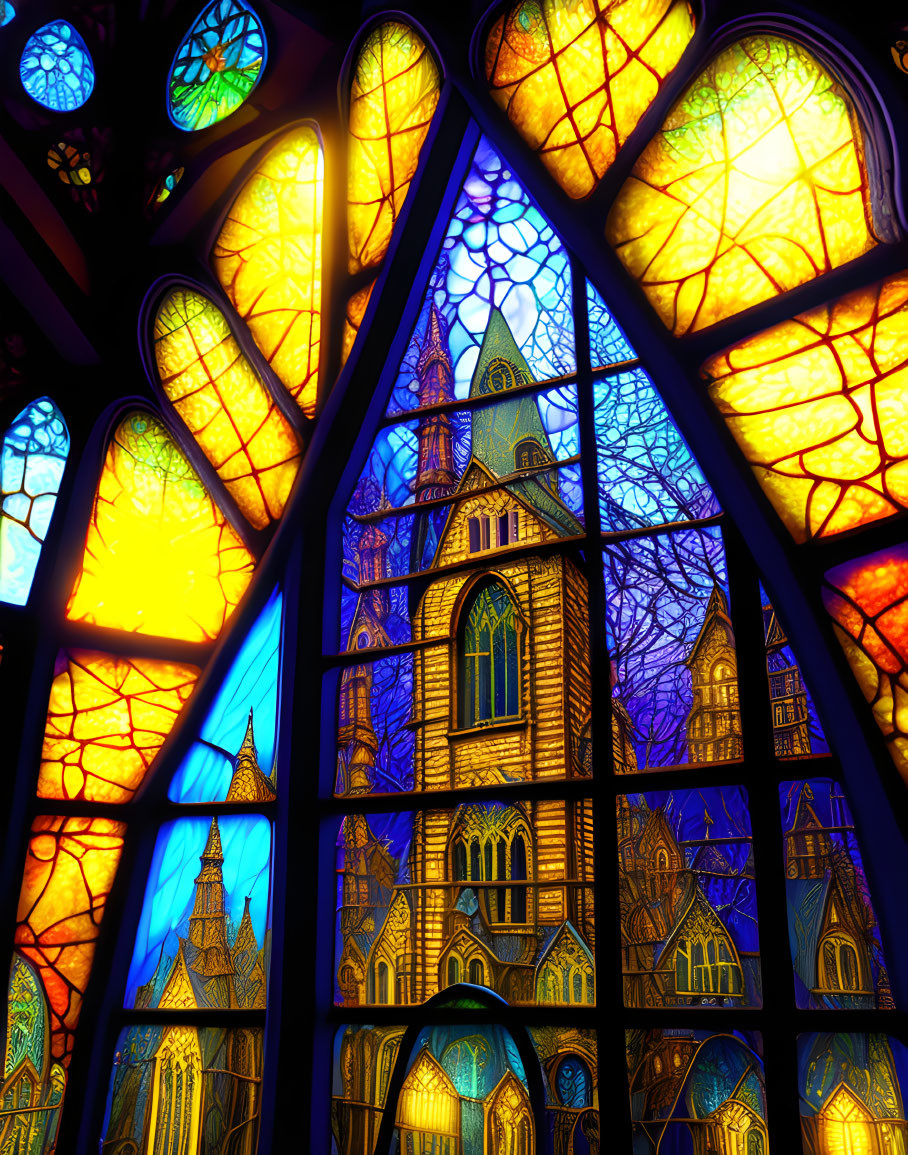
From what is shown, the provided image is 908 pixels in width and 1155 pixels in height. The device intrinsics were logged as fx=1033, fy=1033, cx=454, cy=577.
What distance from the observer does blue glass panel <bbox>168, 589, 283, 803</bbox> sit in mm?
4289

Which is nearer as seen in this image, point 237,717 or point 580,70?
point 580,70

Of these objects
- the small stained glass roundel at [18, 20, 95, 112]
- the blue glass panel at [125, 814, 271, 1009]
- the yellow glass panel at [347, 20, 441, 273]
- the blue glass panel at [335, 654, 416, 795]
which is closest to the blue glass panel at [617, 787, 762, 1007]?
the blue glass panel at [335, 654, 416, 795]

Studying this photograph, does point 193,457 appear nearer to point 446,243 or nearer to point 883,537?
point 446,243

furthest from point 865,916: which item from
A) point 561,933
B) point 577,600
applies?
point 577,600

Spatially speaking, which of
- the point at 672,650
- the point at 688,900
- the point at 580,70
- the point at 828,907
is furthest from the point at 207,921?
the point at 580,70

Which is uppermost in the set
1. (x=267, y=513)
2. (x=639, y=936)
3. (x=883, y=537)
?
(x=267, y=513)

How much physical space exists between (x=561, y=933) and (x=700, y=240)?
95.2 inches

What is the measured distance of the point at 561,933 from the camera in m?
3.41

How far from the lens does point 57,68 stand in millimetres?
4805

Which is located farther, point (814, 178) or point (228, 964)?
point (228, 964)

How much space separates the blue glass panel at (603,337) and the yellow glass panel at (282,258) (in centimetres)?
127

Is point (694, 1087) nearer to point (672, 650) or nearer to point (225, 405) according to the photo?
point (672, 650)

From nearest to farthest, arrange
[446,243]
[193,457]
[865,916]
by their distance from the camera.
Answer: [865,916], [446,243], [193,457]

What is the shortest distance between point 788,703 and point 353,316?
2473 mm
